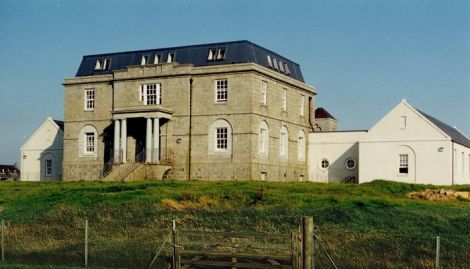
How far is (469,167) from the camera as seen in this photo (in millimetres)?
63750

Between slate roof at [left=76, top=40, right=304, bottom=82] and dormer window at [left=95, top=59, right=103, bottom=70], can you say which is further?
dormer window at [left=95, top=59, right=103, bottom=70]

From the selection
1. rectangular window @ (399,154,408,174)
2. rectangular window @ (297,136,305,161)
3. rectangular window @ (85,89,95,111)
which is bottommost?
rectangular window @ (399,154,408,174)

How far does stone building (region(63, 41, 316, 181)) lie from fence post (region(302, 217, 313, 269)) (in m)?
35.7

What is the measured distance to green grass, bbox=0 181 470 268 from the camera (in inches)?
919

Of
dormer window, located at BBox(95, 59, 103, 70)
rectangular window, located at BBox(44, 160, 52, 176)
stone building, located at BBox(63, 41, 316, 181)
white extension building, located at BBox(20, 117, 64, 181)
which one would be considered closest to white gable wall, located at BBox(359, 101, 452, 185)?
stone building, located at BBox(63, 41, 316, 181)

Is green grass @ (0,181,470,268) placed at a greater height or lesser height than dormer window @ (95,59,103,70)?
lesser

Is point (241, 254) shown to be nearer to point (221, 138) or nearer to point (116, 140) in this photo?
point (221, 138)

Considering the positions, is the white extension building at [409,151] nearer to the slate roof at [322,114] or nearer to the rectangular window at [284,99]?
the rectangular window at [284,99]

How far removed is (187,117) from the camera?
2258 inches

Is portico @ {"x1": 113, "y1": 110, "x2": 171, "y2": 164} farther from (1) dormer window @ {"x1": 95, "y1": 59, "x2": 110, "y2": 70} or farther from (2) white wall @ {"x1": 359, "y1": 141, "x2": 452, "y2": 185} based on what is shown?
(2) white wall @ {"x1": 359, "y1": 141, "x2": 452, "y2": 185}

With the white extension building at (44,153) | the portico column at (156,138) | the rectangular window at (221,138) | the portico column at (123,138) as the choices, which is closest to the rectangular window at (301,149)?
the rectangular window at (221,138)

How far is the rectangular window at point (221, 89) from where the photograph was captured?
5644 cm

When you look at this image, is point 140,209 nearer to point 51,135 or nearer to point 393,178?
point 393,178

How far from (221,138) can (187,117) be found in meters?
3.26
